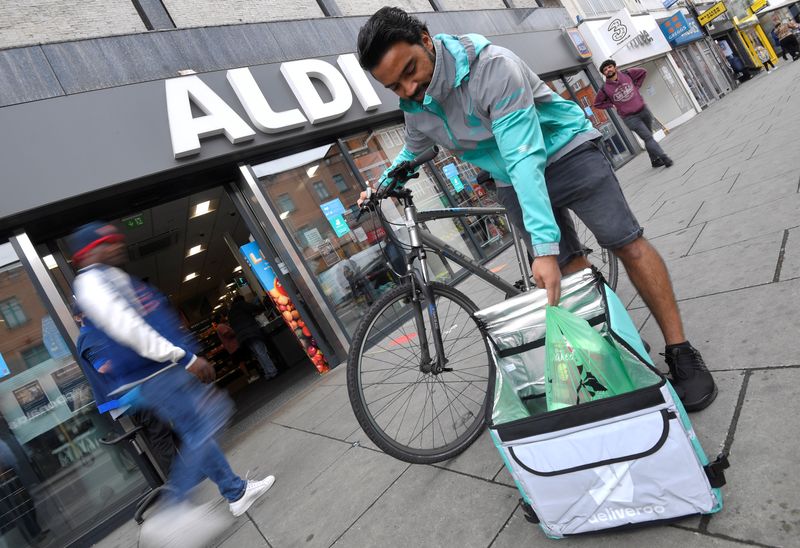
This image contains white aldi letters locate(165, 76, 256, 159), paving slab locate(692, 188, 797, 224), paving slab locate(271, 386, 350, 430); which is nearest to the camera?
paving slab locate(692, 188, 797, 224)

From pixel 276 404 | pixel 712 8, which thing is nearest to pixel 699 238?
pixel 276 404

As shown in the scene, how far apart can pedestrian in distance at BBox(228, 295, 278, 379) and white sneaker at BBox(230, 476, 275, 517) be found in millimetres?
5620

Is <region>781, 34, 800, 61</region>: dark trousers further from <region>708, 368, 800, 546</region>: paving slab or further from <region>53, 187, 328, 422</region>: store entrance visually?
<region>708, 368, 800, 546</region>: paving slab

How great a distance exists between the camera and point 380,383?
212cm

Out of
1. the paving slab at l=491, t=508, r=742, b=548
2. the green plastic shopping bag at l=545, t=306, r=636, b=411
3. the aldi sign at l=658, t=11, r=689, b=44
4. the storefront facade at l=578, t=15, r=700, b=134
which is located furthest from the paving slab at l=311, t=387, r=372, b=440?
the aldi sign at l=658, t=11, r=689, b=44

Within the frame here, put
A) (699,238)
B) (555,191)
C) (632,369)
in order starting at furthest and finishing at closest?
(699,238) < (555,191) < (632,369)

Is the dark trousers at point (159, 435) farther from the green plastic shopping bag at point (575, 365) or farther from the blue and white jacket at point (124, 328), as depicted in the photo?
the green plastic shopping bag at point (575, 365)

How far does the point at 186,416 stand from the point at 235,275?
43.4 ft

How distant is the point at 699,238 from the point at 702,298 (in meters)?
1.18

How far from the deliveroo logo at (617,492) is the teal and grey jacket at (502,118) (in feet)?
2.11

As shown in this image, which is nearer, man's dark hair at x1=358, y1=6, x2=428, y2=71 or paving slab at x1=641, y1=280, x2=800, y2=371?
man's dark hair at x1=358, y1=6, x2=428, y2=71

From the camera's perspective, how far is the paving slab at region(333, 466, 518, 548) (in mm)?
1454

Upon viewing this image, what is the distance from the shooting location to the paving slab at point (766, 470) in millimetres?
1021

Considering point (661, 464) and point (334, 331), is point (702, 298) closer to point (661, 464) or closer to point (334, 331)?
point (661, 464)
